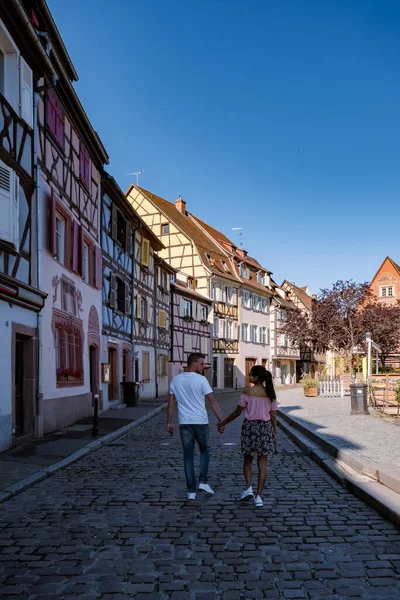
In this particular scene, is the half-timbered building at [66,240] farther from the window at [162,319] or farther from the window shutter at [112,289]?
the window at [162,319]

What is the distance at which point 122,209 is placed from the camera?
24016mm

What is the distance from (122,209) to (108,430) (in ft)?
38.6

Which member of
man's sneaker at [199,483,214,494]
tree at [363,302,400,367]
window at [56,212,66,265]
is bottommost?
man's sneaker at [199,483,214,494]

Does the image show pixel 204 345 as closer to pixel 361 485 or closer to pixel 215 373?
pixel 215 373

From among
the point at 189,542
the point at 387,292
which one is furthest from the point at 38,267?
the point at 387,292

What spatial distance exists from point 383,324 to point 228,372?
12.5 metres

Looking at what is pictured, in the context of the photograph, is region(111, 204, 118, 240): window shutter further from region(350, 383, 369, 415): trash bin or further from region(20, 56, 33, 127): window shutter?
region(350, 383, 369, 415): trash bin

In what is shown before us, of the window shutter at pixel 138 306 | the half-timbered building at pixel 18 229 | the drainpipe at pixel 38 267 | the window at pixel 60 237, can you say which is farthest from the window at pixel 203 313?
the half-timbered building at pixel 18 229

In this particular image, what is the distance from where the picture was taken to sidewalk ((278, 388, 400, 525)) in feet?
22.4

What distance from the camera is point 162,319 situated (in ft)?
109

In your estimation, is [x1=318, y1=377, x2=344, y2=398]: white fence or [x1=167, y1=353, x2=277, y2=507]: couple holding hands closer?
[x1=167, y1=353, x2=277, y2=507]: couple holding hands

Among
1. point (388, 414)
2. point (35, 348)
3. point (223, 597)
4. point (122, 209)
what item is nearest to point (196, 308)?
point (122, 209)

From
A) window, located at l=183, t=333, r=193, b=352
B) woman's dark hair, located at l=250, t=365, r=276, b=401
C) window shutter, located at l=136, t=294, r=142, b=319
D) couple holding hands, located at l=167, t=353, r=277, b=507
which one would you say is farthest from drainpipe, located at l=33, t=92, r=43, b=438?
window, located at l=183, t=333, r=193, b=352

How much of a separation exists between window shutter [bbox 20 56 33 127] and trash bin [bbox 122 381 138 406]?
503 inches
